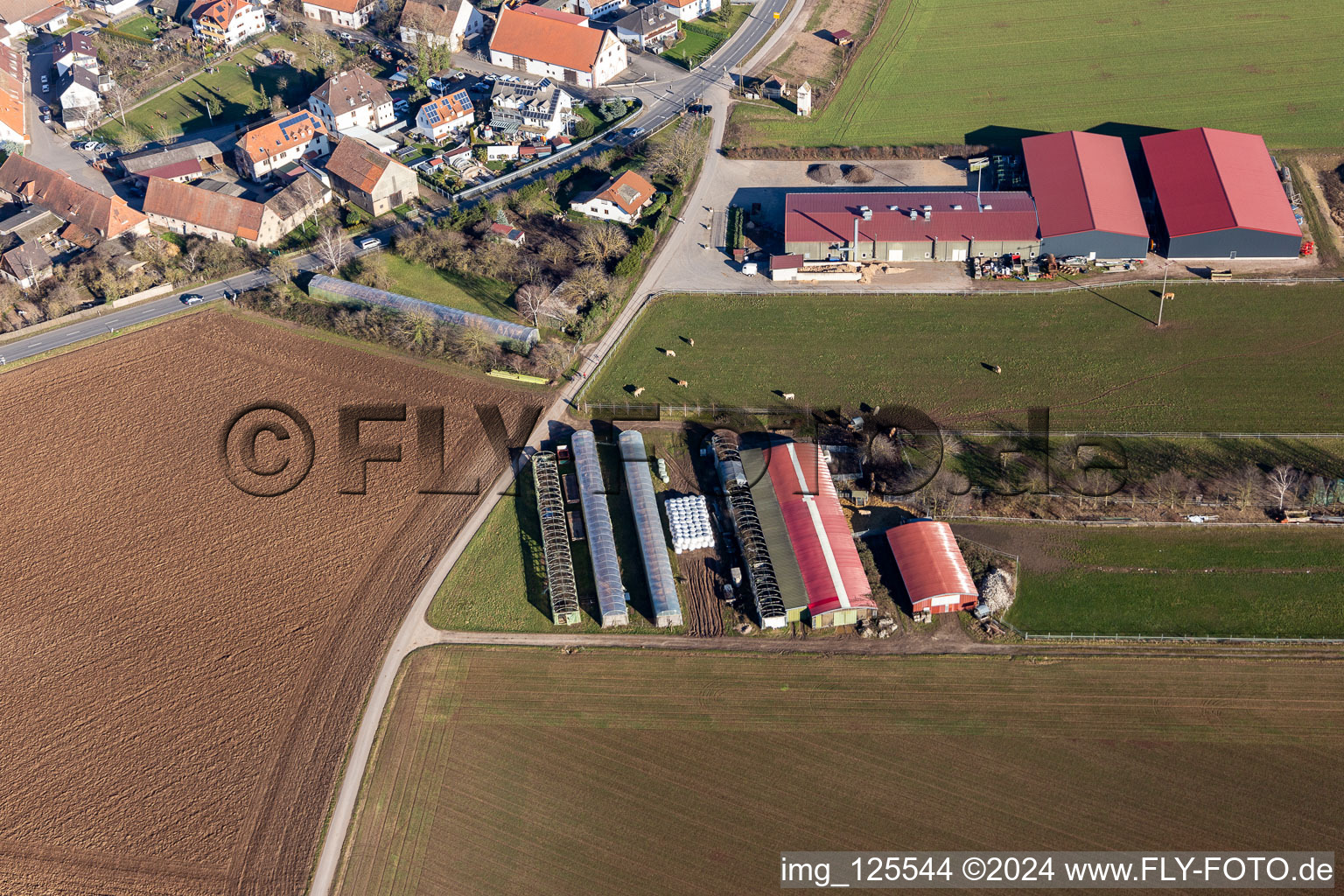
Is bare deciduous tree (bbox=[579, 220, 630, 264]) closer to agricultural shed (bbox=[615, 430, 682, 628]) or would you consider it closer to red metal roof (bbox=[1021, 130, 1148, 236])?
agricultural shed (bbox=[615, 430, 682, 628])

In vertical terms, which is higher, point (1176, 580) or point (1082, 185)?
point (1082, 185)

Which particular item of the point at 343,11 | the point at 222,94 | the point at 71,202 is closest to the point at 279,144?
the point at 71,202

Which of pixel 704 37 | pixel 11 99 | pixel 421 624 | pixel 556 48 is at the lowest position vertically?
pixel 421 624

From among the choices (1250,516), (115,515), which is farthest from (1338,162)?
(115,515)

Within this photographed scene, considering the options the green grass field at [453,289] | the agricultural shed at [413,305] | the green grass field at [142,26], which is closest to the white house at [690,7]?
the green grass field at [453,289]

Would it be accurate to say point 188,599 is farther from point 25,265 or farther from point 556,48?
point 556,48

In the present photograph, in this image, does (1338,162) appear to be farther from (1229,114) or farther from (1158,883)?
(1158,883)
